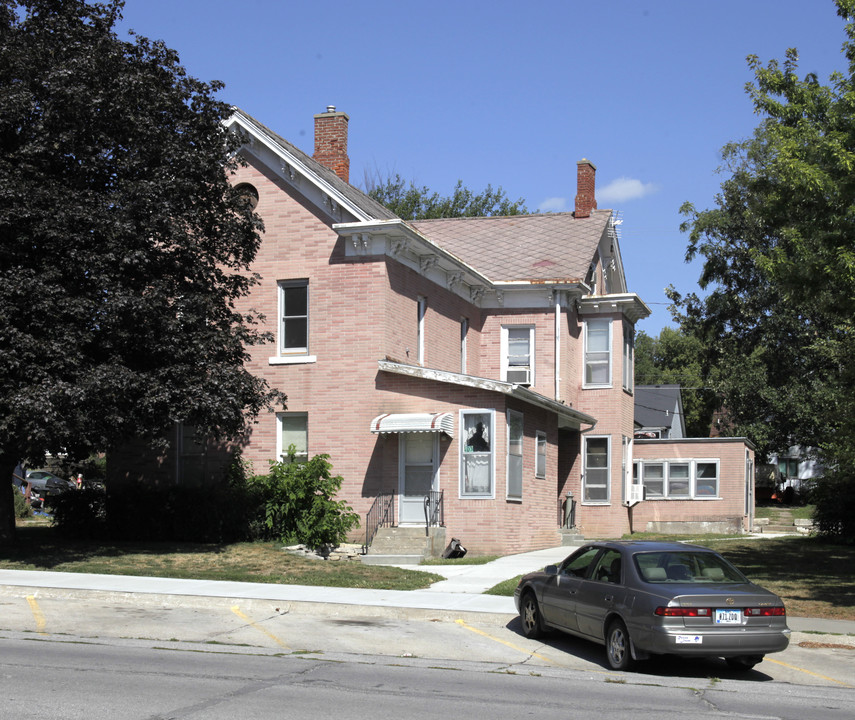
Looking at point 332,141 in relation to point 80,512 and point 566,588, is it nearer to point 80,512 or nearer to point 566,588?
point 80,512

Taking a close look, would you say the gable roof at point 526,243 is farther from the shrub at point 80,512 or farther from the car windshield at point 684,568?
the car windshield at point 684,568

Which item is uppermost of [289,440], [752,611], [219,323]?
[219,323]

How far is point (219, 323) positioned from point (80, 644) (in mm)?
9725

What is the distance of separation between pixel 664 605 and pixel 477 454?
12.6 m

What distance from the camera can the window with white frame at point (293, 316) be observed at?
2459 centimetres

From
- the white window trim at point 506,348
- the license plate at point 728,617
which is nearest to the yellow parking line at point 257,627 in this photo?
the license plate at point 728,617

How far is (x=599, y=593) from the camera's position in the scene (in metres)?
11.4

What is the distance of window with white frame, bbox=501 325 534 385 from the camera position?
2975 cm

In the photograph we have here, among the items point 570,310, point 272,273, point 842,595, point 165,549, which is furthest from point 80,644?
point 570,310

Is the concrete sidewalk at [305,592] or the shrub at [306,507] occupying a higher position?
the shrub at [306,507]

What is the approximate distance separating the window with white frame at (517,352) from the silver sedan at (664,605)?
17.5m

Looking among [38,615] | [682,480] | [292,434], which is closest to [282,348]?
[292,434]

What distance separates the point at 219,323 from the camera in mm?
20734

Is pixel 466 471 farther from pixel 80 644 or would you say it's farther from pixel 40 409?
pixel 80 644
